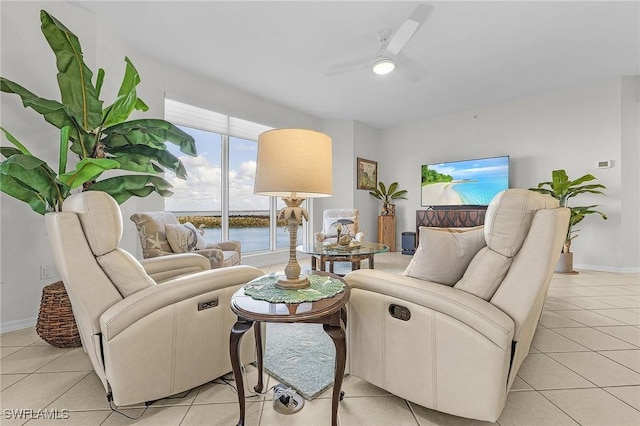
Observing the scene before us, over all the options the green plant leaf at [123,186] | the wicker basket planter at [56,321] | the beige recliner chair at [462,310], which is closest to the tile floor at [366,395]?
the wicker basket planter at [56,321]

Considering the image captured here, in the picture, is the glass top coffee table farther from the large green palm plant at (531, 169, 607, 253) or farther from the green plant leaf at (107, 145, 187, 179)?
the large green palm plant at (531, 169, 607, 253)

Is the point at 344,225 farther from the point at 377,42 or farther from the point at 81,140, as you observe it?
the point at 81,140

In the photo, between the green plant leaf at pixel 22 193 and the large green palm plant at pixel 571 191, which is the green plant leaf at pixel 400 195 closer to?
the large green palm plant at pixel 571 191

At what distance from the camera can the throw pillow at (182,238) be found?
262 centimetres

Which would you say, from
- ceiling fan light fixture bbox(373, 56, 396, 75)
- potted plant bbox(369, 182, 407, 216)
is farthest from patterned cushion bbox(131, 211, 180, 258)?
potted plant bbox(369, 182, 407, 216)

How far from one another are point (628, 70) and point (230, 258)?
5856mm

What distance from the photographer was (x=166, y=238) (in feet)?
8.59

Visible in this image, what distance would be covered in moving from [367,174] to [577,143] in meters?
3.57

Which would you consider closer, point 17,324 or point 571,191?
point 17,324

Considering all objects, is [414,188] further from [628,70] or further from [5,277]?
[5,277]

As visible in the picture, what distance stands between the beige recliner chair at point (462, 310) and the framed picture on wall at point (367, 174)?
4732 millimetres

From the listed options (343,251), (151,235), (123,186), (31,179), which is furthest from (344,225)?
(31,179)

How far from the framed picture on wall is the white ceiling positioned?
1.81 m

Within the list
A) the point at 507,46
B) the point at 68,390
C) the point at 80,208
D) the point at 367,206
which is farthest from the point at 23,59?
the point at 367,206
